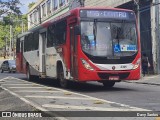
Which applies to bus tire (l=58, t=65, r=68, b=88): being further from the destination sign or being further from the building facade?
the building facade

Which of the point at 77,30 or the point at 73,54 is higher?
the point at 77,30

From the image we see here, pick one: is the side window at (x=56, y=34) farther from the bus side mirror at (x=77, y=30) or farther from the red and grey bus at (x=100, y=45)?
the bus side mirror at (x=77, y=30)

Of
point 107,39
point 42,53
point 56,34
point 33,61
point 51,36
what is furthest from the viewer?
point 33,61

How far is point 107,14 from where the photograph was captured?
16297 mm

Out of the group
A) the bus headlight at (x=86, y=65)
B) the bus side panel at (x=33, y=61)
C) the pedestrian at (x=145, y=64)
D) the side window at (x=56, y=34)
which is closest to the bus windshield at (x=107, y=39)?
the bus headlight at (x=86, y=65)

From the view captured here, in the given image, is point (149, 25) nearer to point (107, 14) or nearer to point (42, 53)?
point (42, 53)

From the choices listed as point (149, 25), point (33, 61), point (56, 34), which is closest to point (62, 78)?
point (56, 34)

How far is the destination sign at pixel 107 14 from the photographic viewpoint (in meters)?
16.0

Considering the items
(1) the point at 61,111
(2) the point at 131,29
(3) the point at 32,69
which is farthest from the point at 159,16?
(1) the point at 61,111

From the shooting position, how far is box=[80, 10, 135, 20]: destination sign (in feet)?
52.6

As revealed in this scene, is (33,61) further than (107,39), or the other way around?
(33,61)

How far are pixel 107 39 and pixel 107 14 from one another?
43.6 inches

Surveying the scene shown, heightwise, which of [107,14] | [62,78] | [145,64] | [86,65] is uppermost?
[107,14]

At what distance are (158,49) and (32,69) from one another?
371 inches
